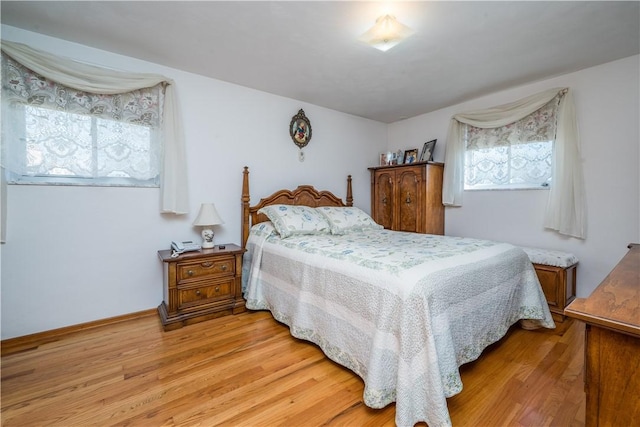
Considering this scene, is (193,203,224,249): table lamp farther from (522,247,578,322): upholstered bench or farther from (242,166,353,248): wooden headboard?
(522,247,578,322): upholstered bench

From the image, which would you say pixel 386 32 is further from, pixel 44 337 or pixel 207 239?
pixel 44 337

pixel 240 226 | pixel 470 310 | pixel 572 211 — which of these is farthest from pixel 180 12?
pixel 572 211

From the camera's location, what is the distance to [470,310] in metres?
1.69

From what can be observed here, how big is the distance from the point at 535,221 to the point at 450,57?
1967mm

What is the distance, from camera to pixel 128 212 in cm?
250

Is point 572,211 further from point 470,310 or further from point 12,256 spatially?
point 12,256

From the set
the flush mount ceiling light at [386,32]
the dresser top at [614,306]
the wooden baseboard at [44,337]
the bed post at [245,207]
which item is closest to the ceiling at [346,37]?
the flush mount ceiling light at [386,32]

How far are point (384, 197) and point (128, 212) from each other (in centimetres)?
312

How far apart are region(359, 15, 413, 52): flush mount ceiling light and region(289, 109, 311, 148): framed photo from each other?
165 cm

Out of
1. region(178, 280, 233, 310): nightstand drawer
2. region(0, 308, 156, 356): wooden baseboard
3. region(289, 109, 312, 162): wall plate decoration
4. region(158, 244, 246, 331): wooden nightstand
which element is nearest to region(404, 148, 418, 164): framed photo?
region(289, 109, 312, 162): wall plate decoration

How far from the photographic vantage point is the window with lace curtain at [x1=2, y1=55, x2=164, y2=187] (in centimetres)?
202

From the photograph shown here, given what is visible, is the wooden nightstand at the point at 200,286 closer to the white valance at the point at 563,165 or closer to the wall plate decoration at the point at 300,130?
the wall plate decoration at the point at 300,130

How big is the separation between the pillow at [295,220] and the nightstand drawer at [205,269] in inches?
22.2

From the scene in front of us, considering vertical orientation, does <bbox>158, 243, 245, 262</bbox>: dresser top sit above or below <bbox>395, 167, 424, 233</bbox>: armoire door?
below
